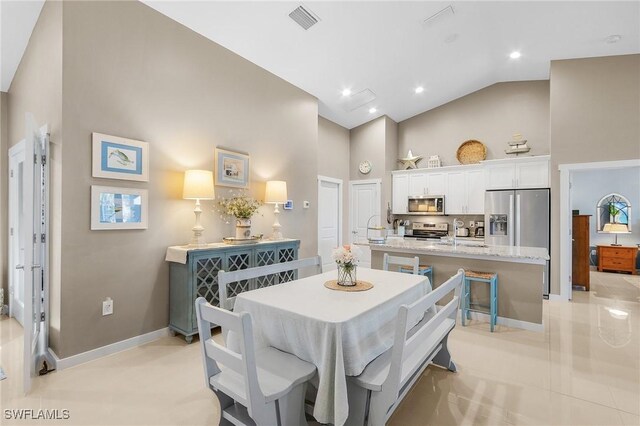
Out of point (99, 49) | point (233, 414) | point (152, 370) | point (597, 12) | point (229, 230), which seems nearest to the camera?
point (233, 414)

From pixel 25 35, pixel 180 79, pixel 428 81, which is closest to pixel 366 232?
pixel 428 81

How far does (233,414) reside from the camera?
1.63m

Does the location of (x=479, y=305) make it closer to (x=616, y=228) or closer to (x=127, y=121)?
(x=127, y=121)

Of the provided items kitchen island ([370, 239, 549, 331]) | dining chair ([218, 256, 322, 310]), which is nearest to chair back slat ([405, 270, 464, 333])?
dining chair ([218, 256, 322, 310])

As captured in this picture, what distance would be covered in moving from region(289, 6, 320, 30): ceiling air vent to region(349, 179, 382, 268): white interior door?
139 inches

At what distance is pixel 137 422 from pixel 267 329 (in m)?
1.00

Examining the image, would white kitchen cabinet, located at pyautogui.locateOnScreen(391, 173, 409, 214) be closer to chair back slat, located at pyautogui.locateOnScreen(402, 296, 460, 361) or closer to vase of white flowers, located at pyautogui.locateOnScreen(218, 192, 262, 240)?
vase of white flowers, located at pyautogui.locateOnScreen(218, 192, 262, 240)

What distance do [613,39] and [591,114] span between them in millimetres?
938

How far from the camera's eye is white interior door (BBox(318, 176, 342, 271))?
608 centimetres

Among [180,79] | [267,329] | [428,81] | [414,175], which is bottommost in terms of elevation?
[267,329]

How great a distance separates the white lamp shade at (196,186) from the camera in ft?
10.4

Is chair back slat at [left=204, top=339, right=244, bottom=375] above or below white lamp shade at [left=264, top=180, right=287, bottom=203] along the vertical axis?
below

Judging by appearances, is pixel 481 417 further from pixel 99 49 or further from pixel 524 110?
pixel 524 110

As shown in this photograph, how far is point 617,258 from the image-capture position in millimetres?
6199
